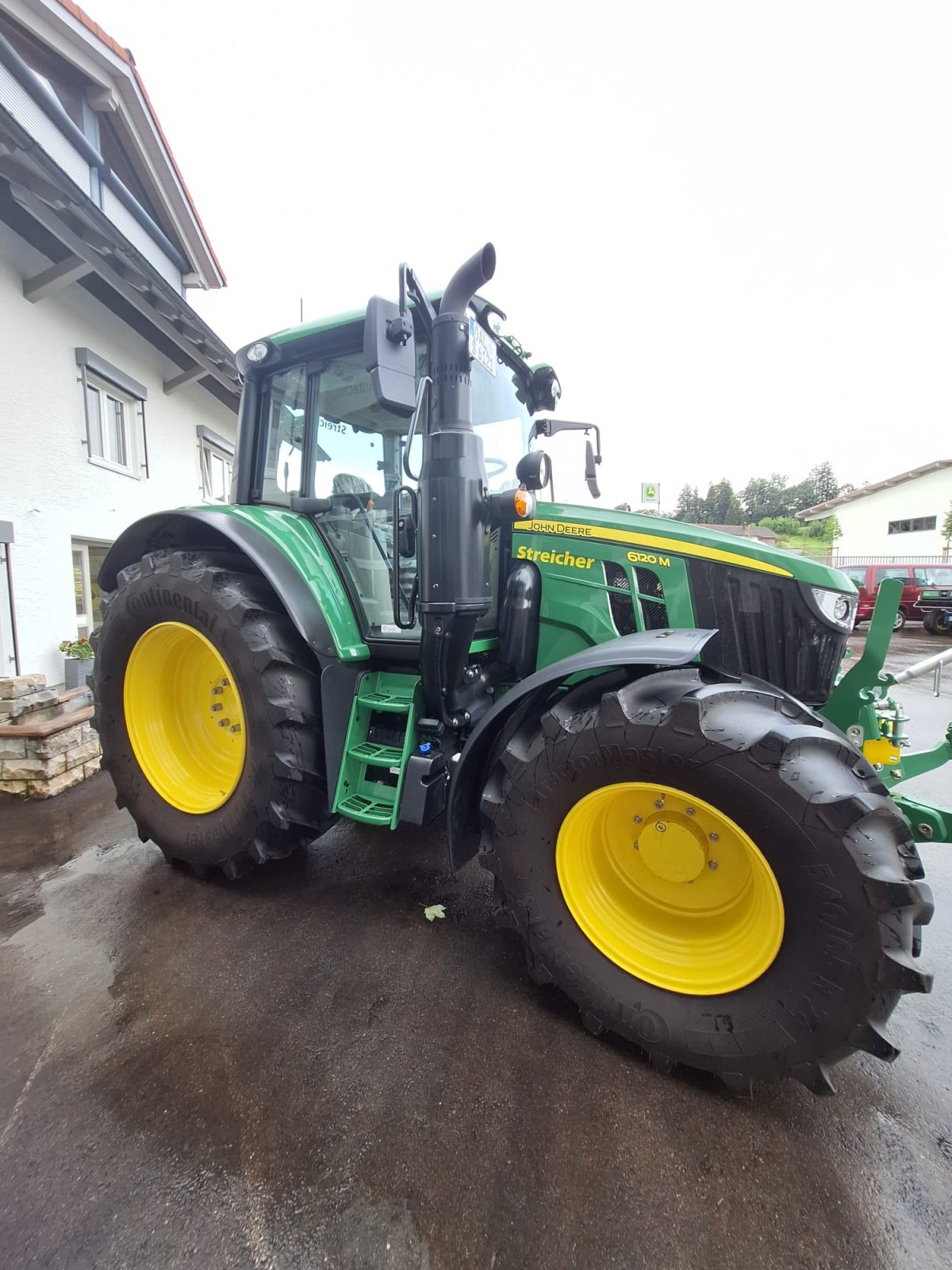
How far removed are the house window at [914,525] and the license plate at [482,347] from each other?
3526 cm

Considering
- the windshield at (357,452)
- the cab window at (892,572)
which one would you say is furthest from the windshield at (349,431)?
the cab window at (892,572)

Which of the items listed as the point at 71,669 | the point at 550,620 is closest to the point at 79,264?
the point at 71,669

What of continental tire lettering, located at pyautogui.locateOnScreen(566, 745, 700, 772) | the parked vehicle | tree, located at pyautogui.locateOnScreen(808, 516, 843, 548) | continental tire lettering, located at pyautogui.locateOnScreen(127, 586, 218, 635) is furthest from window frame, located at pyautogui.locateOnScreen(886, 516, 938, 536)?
continental tire lettering, located at pyautogui.locateOnScreen(127, 586, 218, 635)

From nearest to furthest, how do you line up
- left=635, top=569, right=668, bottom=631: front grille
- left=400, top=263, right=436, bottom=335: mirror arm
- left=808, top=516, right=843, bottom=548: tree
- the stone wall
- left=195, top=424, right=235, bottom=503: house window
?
left=400, top=263, right=436, bottom=335: mirror arm < left=635, top=569, right=668, bottom=631: front grille < the stone wall < left=195, top=424, right=235, bottom=503: house window < left=808, top=516, right=843, bottom=548: tree

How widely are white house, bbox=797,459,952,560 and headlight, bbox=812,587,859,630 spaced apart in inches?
1286

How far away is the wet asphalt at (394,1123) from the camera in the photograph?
4.25 ft

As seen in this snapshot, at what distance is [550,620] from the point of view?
2477 millimetres

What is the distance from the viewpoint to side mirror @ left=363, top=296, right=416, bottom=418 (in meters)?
1.80

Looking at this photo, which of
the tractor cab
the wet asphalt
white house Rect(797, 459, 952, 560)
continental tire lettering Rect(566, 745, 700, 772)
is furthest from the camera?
white house Rect(797, 459, 952, 560)

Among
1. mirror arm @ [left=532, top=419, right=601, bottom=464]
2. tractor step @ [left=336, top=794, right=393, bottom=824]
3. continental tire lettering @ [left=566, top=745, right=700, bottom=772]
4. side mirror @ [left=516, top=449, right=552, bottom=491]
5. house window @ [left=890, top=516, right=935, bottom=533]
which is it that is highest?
house window @ [left=890, top=516, right=935, bottom=533]

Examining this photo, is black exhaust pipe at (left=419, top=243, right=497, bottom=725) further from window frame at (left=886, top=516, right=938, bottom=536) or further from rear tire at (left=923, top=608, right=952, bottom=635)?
window frame at (left=886, top=516, right=938, bottom=536)

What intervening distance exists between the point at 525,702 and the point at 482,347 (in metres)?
1.60

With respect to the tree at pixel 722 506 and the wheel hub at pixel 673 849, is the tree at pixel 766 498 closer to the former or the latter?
the tree at pixel 722 506

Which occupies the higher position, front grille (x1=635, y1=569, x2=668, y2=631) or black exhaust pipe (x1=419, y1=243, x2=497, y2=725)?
black exhaust pipe (x1=419, y1=243, x2=497, y2=725)
